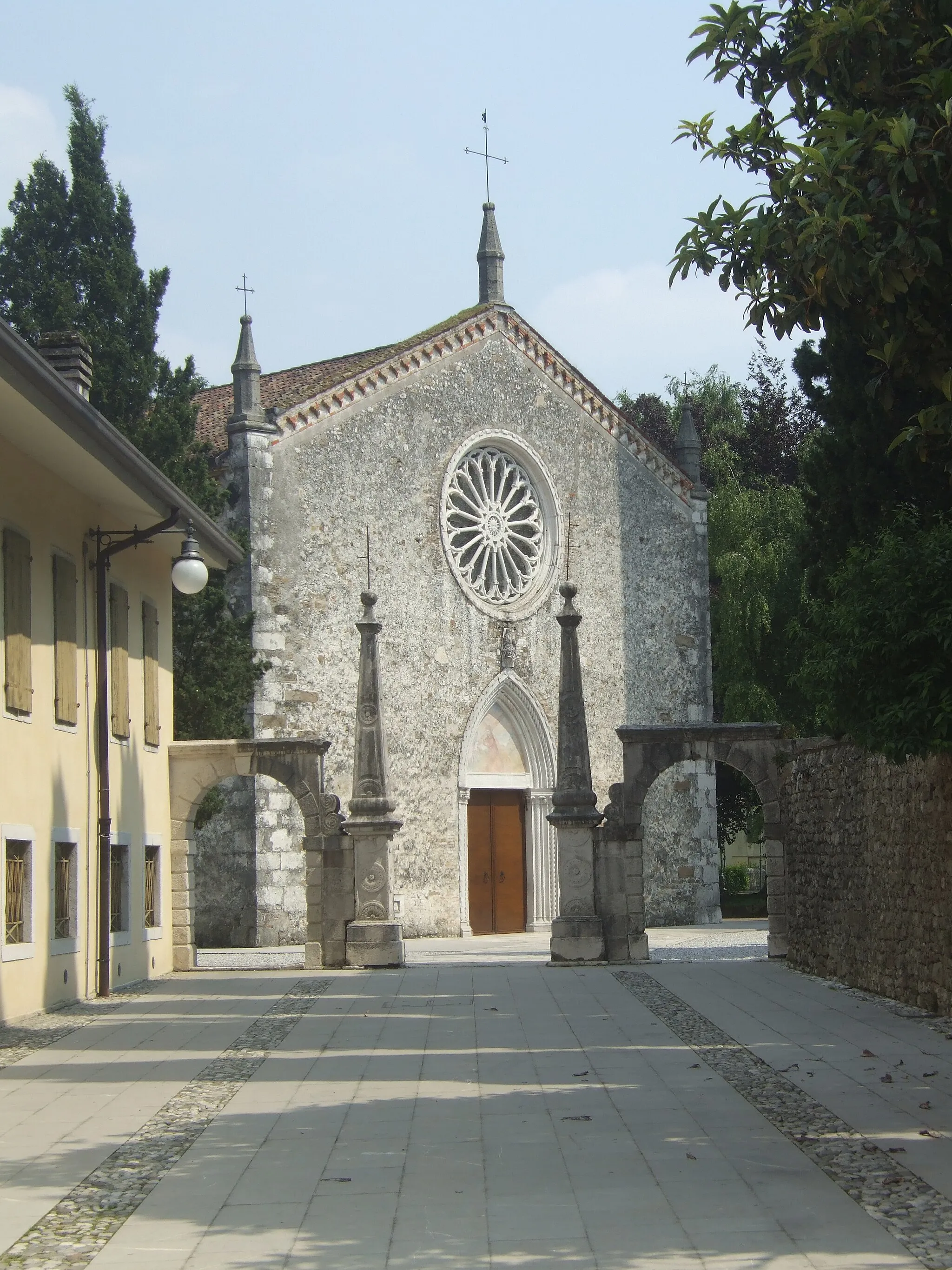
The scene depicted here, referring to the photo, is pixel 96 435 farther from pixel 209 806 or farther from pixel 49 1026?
pixel 209 806

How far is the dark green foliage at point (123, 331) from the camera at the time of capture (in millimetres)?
25547

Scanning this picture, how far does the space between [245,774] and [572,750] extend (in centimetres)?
408

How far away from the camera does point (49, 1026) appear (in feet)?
46.4

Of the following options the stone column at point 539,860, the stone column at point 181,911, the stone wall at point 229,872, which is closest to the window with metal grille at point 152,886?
the stone column at point 181,911

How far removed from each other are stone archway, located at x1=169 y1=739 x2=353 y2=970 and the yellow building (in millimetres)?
199

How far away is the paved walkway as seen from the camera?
6.00 m

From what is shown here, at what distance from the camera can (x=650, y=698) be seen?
33188 millimetres

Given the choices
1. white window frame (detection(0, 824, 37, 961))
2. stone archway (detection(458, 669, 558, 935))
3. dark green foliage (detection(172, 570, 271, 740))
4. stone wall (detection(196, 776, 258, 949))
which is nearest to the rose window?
stone archway (detection(458, 669, 558, 935))

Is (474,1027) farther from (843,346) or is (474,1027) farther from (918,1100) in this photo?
(843,346)

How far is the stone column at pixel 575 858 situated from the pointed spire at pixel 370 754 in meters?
2.07

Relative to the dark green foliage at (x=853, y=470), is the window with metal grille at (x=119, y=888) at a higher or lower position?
lower

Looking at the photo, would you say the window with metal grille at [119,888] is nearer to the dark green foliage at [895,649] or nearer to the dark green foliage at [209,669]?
the dark green foliage at [209,669]

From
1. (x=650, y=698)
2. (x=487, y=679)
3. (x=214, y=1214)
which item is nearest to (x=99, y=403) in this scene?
(x=487, y=679)

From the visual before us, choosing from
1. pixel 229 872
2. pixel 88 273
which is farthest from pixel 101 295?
pixel 229 872
